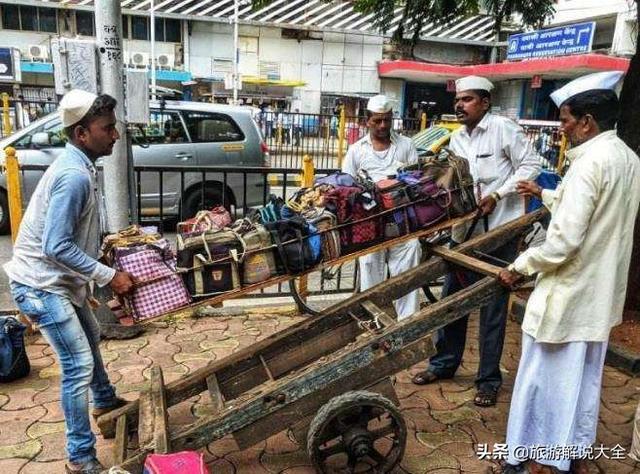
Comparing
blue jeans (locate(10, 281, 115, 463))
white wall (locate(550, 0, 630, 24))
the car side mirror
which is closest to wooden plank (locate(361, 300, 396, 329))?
blue jeans (locate(10, 281, 115, 463))

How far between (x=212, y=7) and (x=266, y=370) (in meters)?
25.2

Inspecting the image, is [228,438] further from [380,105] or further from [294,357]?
[380,105]

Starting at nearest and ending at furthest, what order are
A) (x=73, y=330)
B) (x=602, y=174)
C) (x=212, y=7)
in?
(x=602, y=174) → (x=73, y=330) → (x=212, y=7)

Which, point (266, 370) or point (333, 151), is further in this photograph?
point (333, 151)

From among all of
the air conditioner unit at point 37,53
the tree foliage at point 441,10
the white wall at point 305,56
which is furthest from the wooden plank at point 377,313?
the air conditioner unit at point 37,53

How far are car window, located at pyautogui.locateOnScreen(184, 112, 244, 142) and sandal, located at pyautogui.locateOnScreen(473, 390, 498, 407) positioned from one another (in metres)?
6.03

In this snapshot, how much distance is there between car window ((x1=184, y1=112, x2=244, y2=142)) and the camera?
8.21m

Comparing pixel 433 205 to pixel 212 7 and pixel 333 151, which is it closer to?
pixel 333 151

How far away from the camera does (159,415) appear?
2557 mm

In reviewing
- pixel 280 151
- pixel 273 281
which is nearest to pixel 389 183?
pixel 273 281

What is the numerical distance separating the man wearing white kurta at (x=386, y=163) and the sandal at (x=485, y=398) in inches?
31.6

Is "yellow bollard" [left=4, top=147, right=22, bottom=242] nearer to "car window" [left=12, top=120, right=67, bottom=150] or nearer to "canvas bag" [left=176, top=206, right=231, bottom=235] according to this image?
"canvas bag" [left=176, top=206, right=231, bottom=235]

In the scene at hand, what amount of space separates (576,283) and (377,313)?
98cm

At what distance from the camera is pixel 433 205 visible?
3033 mm
